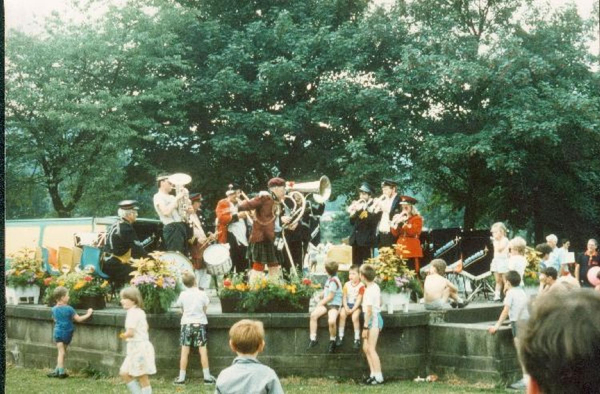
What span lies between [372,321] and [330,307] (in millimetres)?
685

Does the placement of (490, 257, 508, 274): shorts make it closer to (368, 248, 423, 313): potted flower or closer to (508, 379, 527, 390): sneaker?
(368, 248, 423, 313): potted flower

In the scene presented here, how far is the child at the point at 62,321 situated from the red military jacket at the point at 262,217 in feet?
9.88

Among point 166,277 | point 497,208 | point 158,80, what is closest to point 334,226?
point 497,208

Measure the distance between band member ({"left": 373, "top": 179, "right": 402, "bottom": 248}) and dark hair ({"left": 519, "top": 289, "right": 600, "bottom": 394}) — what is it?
1315 cm

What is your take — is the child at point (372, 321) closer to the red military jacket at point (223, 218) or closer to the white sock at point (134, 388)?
the white sock at point (134, 388)

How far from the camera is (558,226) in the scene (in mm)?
29453

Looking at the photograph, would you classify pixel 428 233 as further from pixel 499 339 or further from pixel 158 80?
pixel 158 80

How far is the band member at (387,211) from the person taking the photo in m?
15.1

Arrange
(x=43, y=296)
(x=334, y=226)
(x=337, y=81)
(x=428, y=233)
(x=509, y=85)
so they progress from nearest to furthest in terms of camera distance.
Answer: (x=43, y=296) < (x=428, y=233) < (x=509, y=85) < (x=337, y=81) < (x=334, y=226)

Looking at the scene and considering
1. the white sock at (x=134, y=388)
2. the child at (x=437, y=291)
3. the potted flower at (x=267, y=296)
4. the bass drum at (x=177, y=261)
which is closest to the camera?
the white sock at (x=134, y=388)

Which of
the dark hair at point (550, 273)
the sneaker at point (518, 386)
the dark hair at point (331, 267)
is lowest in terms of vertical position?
the sneaker at point (518, 386)

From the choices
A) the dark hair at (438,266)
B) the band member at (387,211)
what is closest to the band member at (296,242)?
the band member at (387,211)

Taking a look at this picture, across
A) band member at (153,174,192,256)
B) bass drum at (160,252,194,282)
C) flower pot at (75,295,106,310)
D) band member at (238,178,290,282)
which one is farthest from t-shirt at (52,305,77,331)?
band member at (238,178,290,282)

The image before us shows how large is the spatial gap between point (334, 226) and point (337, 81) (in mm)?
33599
